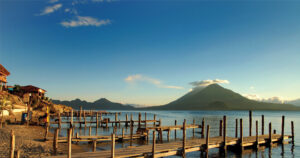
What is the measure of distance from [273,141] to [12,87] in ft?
207

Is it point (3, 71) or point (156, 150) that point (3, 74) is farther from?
point (156, 150)

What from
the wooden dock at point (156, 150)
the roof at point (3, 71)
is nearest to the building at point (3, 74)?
the roof at point (3, 71)

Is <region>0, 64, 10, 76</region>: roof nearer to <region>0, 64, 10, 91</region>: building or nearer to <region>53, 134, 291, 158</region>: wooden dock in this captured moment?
→ <region>0, 64, 10, 91</region>: building

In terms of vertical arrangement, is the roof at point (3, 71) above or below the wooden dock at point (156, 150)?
above

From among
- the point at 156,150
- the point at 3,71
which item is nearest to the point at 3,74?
the point at 3,71

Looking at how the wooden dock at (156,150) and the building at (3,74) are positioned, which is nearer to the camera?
the wooden dock at (156,150)

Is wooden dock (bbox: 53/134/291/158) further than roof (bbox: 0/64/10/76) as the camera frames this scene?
No

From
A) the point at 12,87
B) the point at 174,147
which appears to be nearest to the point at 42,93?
the point at 12,87

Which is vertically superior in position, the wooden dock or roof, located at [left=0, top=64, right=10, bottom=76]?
roof, located at [left=0, top=64, right=10, bottom=76]

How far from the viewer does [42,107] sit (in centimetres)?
5625

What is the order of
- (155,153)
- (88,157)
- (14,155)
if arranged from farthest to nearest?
(155,153), (88,157), (14,155)

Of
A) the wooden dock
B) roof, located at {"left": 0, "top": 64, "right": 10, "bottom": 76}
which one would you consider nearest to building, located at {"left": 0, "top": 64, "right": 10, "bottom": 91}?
roof, located at {"left": 0, "top": 64, "right": 10, "bottom": 76}

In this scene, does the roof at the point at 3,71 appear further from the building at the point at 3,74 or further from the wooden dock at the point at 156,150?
the wooden dock at the point at 156,150

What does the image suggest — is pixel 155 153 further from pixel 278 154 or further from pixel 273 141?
pixel 273 141
